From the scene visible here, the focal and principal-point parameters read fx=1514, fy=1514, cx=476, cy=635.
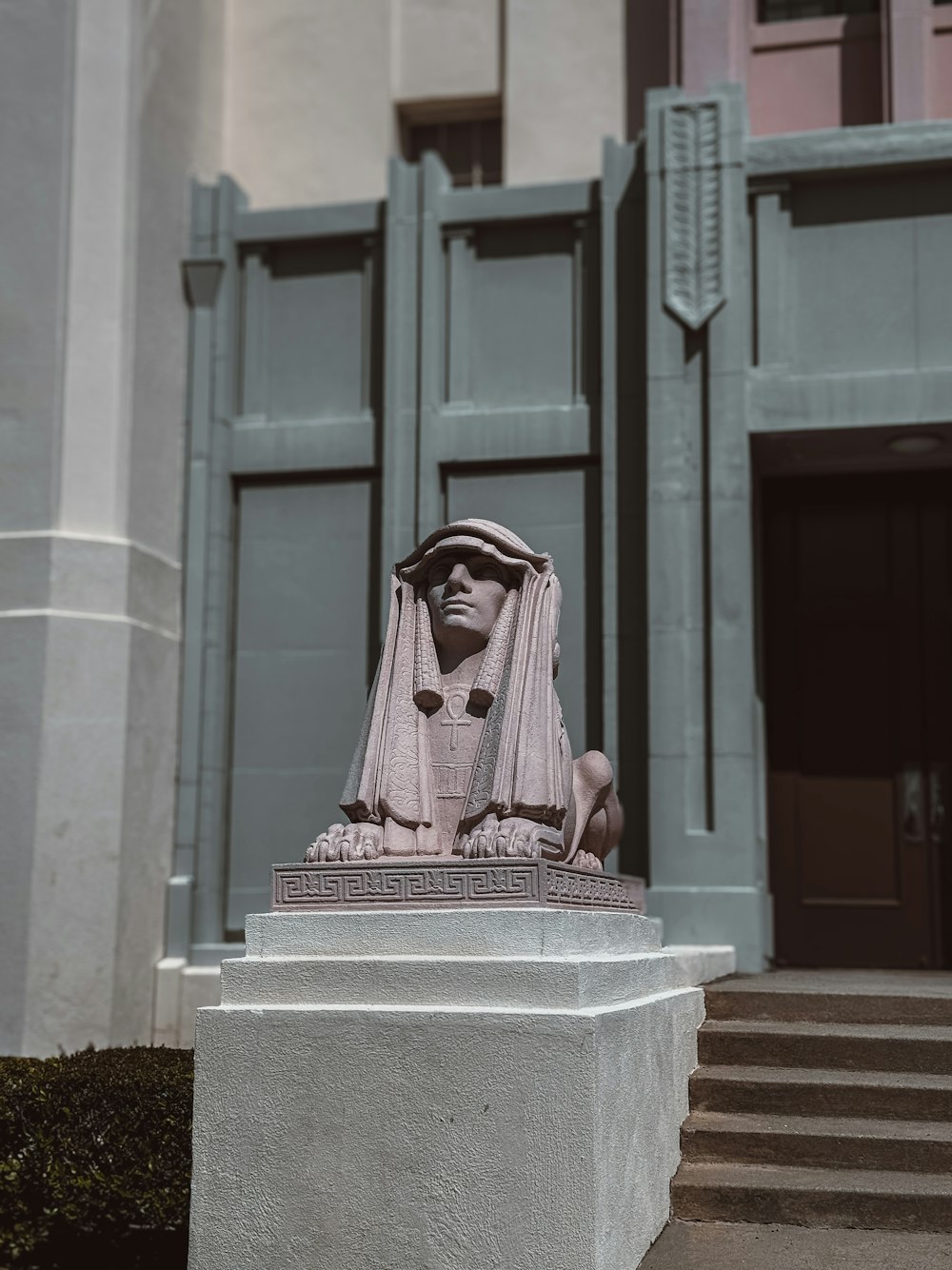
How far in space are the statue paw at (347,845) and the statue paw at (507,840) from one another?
39cm

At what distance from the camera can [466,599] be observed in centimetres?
739

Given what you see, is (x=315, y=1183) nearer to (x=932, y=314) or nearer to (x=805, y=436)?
(x=805, y=436)

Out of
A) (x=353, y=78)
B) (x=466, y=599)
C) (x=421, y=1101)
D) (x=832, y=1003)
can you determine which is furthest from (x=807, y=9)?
(x=421, y=1101)

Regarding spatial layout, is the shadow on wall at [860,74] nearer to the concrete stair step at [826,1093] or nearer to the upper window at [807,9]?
the upper window at [807,9]

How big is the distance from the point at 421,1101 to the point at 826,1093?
263 cm

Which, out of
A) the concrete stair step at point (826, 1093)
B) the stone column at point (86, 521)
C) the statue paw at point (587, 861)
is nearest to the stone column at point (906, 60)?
the stone column at point (86, 521)

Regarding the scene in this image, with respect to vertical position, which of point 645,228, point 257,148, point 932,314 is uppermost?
point 257,148

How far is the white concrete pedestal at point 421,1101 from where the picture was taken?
5.80m

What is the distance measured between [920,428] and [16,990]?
27.3 feet

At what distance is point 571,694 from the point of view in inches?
495

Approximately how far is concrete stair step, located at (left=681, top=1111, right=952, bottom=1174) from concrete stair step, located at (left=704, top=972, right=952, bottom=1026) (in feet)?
3.72

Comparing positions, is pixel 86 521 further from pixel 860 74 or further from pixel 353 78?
pixel 860 74

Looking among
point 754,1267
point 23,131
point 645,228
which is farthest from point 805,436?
point 754,1267

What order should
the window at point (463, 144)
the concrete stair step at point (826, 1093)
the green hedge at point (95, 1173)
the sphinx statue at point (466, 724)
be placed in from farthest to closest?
the window at point (463, 144) < the concrete stair step at point (826, 1093) < the green hedge at point (95, 1173) < the sphinx statue at point (466, 724)
